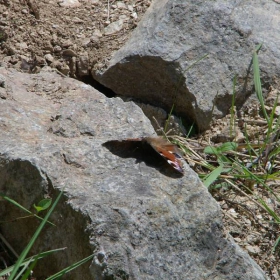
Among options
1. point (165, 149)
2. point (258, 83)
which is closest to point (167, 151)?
point (165, 149)

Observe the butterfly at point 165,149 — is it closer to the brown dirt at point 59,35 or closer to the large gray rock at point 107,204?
the large gray rock at point 107,204

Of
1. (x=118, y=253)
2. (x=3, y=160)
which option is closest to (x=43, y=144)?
(x=3, y=160)

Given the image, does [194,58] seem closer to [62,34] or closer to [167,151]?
[62,34]

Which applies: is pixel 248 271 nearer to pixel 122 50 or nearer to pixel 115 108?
pixel 115 108

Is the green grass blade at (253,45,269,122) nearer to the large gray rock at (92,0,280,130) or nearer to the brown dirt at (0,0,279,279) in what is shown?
the large gray rock at (92,0,280,130)

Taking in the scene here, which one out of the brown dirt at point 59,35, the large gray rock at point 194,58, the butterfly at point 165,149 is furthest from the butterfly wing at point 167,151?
the brown dirt at point 59,35

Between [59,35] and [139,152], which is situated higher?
[139,152]
